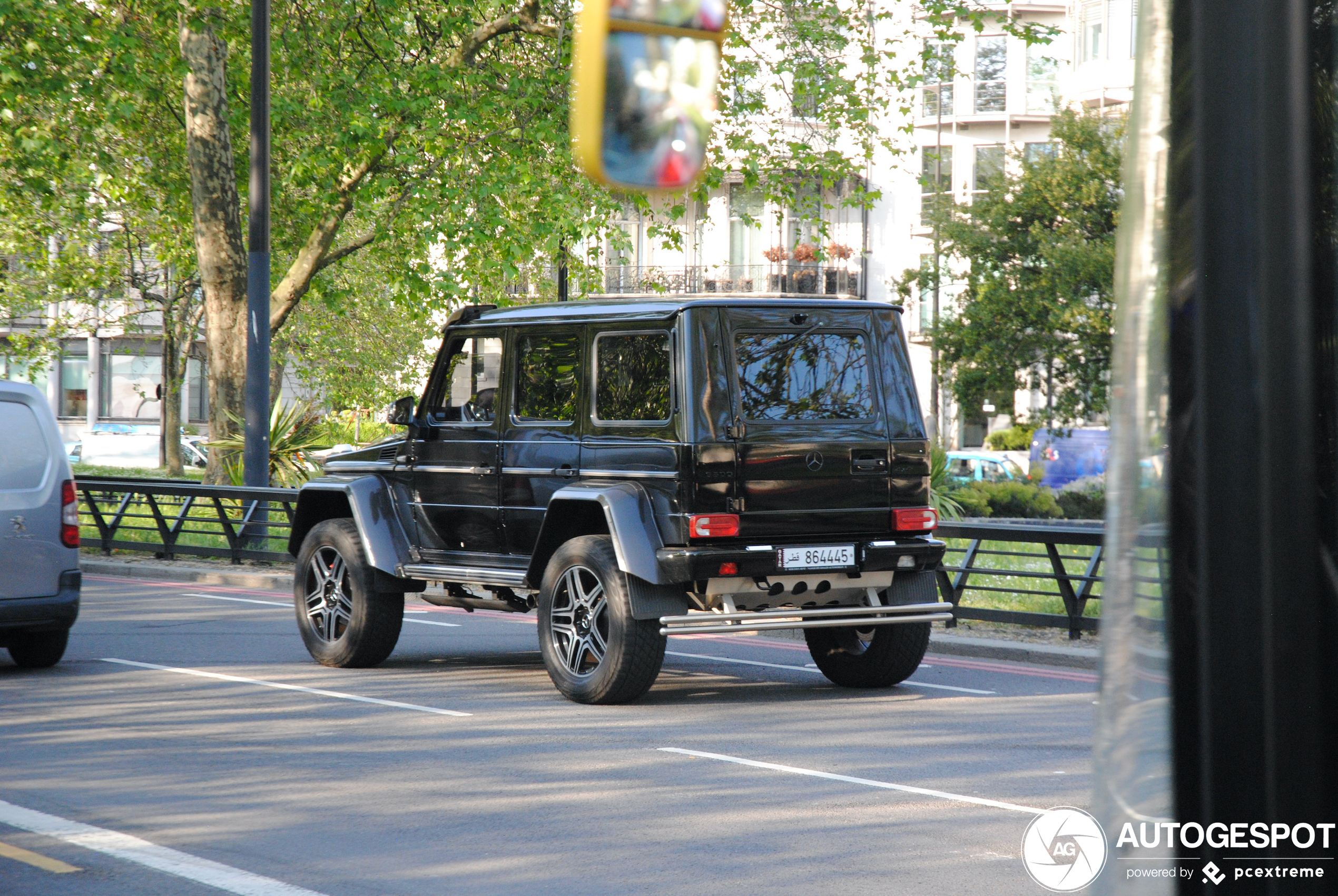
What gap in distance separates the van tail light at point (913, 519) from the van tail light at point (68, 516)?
516 centimetres

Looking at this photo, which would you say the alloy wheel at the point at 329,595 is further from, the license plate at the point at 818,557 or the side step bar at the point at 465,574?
the license plate at the point at 818,557

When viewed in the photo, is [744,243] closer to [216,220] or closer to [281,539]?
[216,220]

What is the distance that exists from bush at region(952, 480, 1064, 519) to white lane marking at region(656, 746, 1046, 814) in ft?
77.2

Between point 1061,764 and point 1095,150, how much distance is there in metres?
33.6

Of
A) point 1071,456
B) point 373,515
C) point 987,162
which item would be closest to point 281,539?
point 373,515

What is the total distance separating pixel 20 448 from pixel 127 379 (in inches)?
2292

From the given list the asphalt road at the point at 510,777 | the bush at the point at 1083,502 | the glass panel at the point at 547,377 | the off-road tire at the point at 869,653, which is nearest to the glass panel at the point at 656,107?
the asphalt road at the point at 510,777

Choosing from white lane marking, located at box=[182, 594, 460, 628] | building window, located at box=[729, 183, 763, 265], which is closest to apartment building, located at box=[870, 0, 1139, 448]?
building window, located at box=[729, 183, 763, 265]

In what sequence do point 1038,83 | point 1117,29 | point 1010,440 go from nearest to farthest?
point 1117,29
point 1010,440
point 1038,83

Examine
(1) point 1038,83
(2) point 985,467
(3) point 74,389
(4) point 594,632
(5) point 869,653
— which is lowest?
(5) point 869,653

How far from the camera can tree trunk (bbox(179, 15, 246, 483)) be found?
71.3 feet

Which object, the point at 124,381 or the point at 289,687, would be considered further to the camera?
the point at 124,381

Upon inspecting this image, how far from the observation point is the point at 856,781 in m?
6.72

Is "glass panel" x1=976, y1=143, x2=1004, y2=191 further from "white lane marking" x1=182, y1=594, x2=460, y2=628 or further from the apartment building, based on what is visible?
"white lane marking" x1=182, y1=594, x2=460, y2=628
